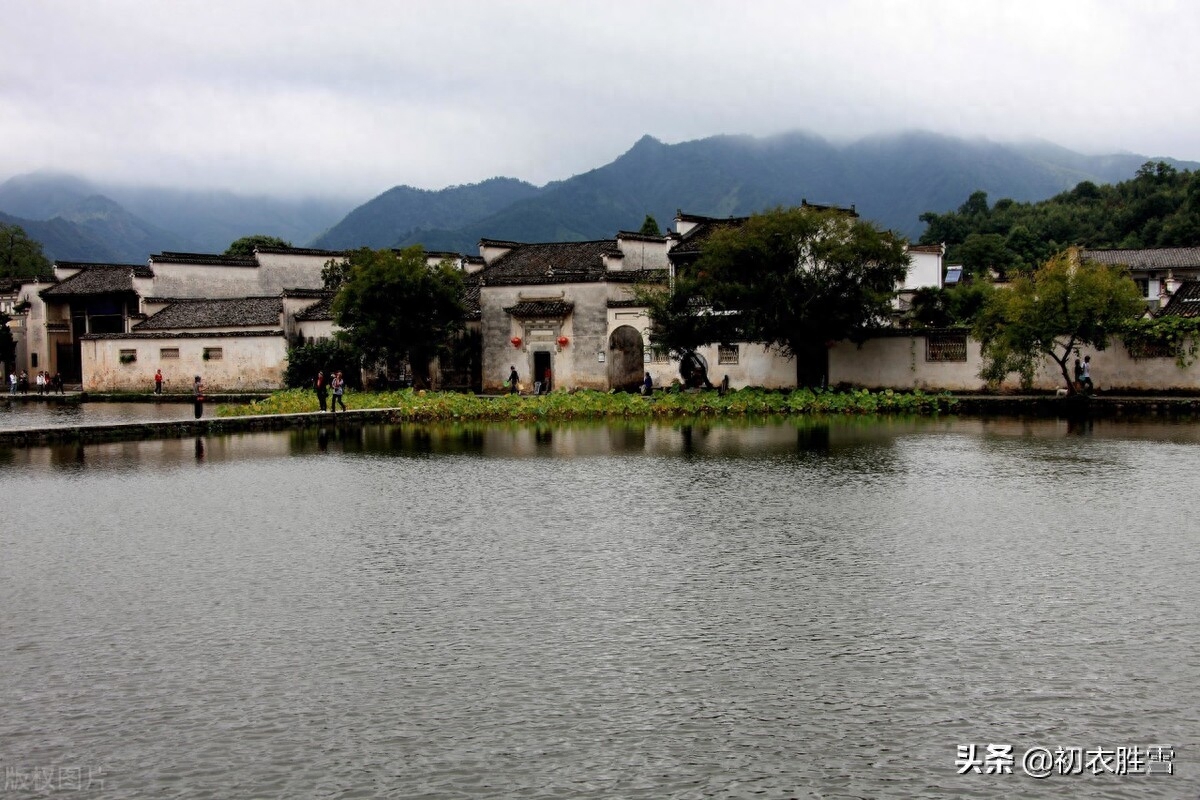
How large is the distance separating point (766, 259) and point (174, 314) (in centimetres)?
3130

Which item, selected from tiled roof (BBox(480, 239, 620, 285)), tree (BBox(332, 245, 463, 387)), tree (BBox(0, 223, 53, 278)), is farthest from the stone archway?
tree (BBox(0, 223, 53, 278))

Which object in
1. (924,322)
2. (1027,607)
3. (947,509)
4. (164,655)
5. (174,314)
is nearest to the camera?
(164,655)

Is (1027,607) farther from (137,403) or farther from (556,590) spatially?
(137,403)

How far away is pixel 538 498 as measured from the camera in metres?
16.4

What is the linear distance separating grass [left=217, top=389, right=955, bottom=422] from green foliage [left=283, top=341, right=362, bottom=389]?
35.4ft

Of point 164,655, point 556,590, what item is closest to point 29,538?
point 164,655

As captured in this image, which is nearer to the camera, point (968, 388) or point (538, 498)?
point (538, 498)

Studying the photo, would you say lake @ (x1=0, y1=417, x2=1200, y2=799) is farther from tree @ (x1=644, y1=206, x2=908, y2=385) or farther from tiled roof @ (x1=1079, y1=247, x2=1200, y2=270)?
tiled roof @ (x1=1079, y1=247, x2=1200, y2=270)

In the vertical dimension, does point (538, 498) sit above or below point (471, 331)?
below

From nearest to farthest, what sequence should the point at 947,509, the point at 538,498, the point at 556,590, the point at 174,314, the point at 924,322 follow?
the point at 556,590 < the point at 947,509 < the point at 538,498 < the point at 924,322 < the point at 174,314

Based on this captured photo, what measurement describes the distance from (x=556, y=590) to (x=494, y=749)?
3.62 metres

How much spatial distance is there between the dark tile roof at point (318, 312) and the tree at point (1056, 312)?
28124mm

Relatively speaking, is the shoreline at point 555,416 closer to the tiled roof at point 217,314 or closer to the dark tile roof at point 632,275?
the dark tile roof at point 632,275

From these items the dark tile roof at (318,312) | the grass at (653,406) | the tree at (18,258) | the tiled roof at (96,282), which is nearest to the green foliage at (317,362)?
the dark tile roof at (318,312)
